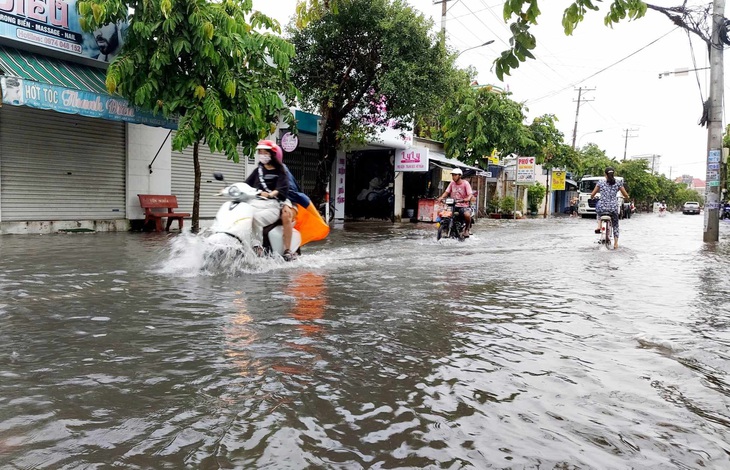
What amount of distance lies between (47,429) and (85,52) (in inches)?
482

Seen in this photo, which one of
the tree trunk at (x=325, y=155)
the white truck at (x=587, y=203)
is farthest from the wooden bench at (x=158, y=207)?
the white truck at (x=587, y=203)

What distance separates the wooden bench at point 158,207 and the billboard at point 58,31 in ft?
11.3

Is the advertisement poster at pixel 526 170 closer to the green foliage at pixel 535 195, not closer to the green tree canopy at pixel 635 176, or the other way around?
the green foliage at pixel 535 195

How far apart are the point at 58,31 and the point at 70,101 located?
6.11 ft

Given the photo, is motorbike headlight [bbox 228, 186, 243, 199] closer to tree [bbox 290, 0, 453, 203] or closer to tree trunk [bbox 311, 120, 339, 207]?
tree [bbox 290, 0, 453, 203]

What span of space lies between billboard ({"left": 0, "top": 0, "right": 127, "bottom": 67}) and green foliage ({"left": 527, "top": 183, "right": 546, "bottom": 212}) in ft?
116

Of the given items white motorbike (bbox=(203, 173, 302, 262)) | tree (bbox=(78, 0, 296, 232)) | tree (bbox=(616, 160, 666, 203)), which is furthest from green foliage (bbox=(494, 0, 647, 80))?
tree (bbox=(616, 160, 666, 203))

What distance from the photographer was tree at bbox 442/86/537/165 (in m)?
25.2

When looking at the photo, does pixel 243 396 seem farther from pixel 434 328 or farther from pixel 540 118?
pixel 540 118

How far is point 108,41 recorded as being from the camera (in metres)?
13.0

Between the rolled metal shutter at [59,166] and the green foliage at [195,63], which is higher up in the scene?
the green foliage at [195,63]

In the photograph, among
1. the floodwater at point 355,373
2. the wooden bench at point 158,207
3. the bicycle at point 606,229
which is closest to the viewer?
the floodwater at point 355,373

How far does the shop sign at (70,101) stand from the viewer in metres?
10.3

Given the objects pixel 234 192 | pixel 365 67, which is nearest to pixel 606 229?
pixel 234 192
